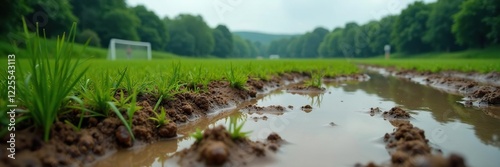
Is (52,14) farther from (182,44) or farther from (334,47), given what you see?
(334,47)

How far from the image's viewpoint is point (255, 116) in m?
3.64

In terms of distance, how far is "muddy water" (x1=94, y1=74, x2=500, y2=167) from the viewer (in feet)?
7.32

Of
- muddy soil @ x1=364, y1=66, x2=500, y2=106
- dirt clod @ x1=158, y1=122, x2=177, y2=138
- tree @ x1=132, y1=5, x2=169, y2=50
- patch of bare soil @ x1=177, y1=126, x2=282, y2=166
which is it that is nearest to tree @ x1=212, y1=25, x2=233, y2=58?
tree @ x1=132, y1=5, x2=169, y2=50

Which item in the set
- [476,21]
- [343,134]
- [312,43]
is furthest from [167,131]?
[312,43]

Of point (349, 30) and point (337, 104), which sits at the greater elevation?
point (349, 30)

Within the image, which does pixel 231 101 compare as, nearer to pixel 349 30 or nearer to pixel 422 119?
pixel 422 119

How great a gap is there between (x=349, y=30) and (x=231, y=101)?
228 feet

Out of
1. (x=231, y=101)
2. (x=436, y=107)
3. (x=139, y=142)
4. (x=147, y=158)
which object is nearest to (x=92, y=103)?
(x=139, y=142)

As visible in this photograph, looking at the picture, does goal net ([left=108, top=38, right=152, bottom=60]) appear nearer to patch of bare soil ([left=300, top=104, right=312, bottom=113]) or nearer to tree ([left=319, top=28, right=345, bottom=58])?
patch of bare soil ([left=300, top=104, right=312, bottom=113])

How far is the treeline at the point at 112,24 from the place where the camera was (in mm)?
24184

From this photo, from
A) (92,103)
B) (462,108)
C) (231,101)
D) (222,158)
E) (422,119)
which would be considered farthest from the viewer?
(231,101)

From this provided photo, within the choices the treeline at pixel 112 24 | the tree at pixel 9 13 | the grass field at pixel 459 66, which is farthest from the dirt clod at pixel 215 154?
the tree at pixel 9 13

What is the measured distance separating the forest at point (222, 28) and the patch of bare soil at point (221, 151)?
16.2 meters

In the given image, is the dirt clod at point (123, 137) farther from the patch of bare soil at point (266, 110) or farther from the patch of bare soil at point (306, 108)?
the patch of bare soil at point (306, 108)
